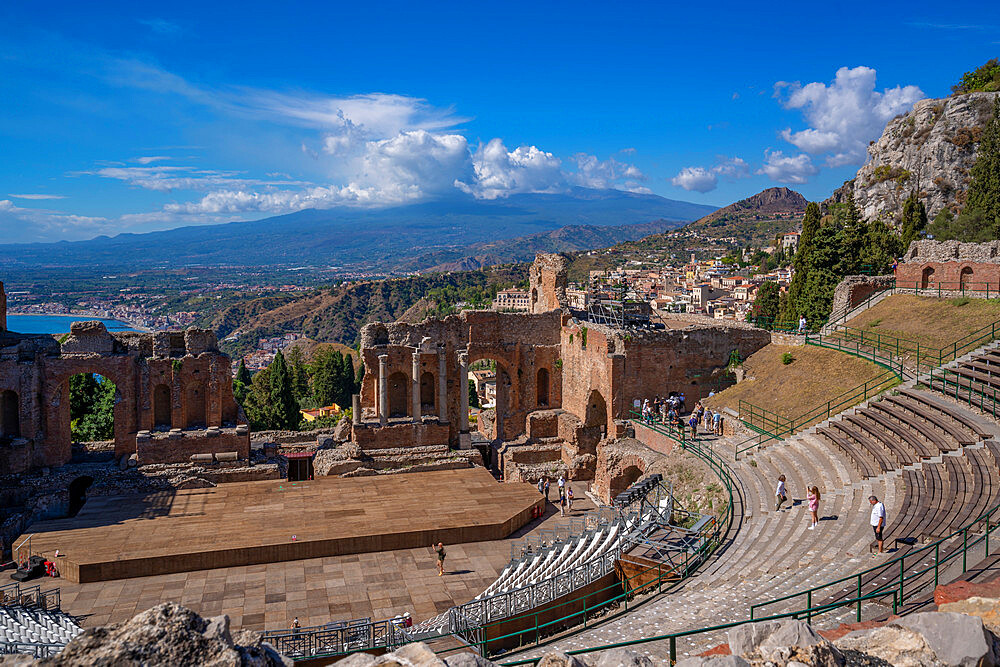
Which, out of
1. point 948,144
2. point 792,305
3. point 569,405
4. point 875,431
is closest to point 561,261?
point 569,405

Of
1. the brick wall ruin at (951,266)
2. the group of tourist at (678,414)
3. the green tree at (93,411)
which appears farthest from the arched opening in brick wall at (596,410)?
the green tree at (93,411)

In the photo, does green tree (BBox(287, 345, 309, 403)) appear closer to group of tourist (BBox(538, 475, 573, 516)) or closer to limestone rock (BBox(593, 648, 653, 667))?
group of tourist (BBox(538, 475, 573, 516))

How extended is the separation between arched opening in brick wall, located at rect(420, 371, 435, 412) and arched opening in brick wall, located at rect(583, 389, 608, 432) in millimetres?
7392

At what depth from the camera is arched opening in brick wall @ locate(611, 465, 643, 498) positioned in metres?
26.5

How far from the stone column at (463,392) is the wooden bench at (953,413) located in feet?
57.1

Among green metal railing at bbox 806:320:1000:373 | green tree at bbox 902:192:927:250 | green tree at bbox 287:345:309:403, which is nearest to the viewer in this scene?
green metal railing at bbox 806:320:1000:373

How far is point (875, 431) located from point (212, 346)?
24380mm

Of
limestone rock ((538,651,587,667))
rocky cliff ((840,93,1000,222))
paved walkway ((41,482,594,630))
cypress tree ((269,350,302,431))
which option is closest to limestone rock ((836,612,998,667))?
limestone rock ((538,651,587,667))

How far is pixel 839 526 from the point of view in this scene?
1552 centimetres

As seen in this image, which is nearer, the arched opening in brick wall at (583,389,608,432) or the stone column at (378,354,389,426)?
the stone column at (378,354,389,426)

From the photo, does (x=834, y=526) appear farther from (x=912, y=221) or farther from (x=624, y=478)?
(x=912, y=221)

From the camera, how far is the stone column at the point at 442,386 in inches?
1243

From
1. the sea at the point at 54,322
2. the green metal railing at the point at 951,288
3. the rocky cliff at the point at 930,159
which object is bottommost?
the sea at the point at 54,322

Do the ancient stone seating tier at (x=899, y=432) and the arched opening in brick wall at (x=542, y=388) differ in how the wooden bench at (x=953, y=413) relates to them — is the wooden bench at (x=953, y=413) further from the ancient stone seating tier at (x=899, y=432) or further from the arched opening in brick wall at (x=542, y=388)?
the arched opening in brick wall at (x=542, y=388)
